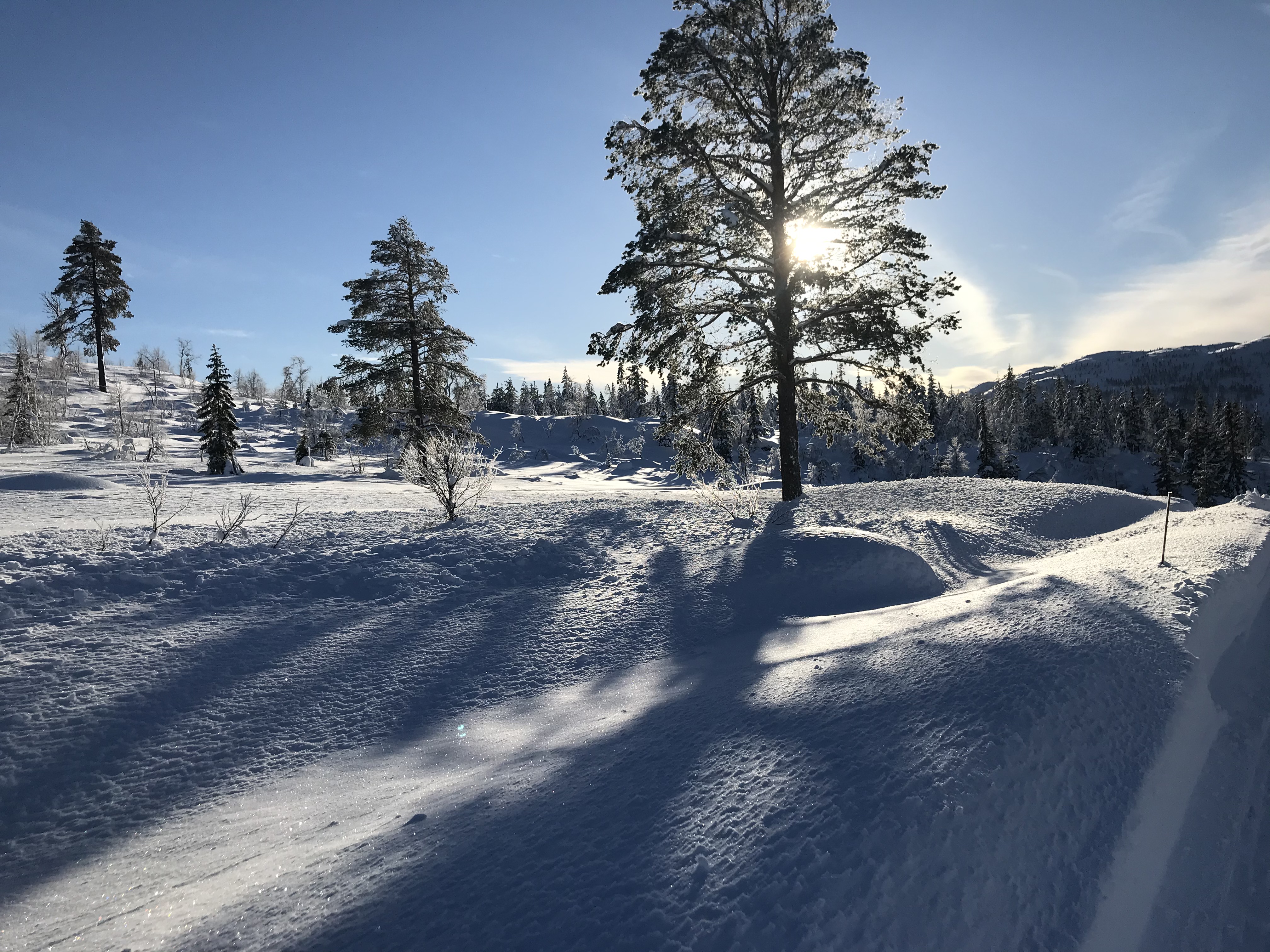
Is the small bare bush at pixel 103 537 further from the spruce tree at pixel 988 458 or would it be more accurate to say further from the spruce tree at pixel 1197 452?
the spruce tree at pixel 988 458

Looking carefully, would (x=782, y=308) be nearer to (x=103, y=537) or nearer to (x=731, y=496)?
(x=731, y=496)

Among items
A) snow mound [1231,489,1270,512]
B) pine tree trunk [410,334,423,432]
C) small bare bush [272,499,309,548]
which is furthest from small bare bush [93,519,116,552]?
snow mound [1231,489,1270,512]

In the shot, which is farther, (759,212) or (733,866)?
(759,212)

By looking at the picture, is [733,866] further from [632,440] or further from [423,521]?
[632,440]

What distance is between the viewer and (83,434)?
30438 mm

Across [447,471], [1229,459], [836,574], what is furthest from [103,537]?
[1229,459]

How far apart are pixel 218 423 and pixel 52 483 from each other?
A: 10527 millimetres

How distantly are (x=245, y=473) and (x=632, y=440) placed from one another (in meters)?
39.0

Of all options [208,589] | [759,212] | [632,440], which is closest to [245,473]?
[208,589]

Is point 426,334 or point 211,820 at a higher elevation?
point 426,334

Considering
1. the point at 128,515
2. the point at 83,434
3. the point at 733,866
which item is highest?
the point at 83,434

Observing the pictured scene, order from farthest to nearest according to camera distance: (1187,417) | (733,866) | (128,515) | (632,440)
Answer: (1187,417), (632,440), (128,515), (733,866)

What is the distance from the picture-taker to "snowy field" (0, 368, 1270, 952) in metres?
2.16

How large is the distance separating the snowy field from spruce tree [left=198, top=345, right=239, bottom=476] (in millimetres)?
15980
